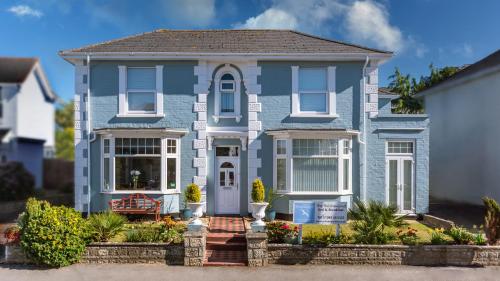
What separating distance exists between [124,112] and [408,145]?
35.5 ft

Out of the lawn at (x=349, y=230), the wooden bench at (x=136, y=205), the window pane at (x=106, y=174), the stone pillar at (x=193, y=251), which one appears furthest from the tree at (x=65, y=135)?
the lawn at (x=349, y=230)

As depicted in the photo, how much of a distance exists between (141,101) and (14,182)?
9283 millimetres

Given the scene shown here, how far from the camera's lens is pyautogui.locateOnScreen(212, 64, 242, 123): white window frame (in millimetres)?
13984

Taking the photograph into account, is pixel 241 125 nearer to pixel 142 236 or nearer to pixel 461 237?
pixel 142 236

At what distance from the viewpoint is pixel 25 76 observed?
12.9m

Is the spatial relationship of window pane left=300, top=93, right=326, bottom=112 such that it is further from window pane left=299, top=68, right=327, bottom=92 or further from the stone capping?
the stone capping

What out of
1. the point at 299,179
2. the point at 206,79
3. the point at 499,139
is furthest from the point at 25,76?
the point at 499,139

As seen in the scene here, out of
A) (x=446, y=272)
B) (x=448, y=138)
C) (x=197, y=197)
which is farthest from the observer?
(x=448, y=138)

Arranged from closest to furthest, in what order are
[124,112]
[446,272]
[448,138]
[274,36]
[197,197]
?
[446,272], [197,197], [124,112], [274,36], [448,138]

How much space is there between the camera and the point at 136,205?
42.9 feet

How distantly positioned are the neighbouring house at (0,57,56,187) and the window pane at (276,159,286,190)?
8.50 m

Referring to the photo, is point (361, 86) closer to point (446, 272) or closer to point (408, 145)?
point (408, 145)

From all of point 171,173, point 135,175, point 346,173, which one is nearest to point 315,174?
point 346,173

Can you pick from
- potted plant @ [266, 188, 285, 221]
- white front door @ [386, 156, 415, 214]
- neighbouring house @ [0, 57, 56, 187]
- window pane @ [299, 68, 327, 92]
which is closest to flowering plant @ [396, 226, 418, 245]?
white front door @ [386, 156, 415, 214]
